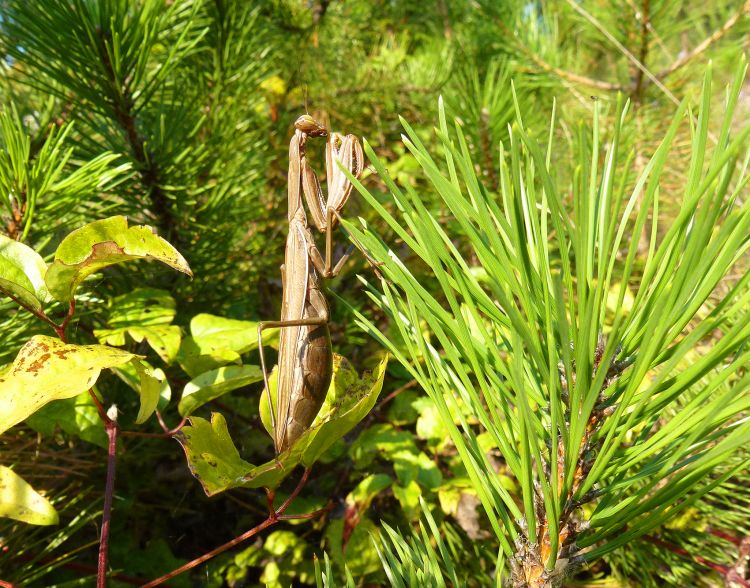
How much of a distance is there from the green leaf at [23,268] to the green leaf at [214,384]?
205mm

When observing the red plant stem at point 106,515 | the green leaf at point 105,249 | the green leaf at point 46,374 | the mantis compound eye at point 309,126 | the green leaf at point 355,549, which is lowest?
the green leaf at point 355,549

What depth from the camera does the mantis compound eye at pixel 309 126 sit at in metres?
0.86

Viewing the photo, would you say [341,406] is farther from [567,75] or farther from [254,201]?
[567,75]

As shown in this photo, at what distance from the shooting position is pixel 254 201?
134 cm

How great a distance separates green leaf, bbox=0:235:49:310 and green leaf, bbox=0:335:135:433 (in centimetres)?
8

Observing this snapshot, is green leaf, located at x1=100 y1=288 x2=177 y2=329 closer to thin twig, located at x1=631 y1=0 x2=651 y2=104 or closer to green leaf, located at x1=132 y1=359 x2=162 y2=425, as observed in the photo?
green leaf, located at x1=132 y1=359 x2=162 y2=425

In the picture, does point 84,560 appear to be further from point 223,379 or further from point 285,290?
point 285,290

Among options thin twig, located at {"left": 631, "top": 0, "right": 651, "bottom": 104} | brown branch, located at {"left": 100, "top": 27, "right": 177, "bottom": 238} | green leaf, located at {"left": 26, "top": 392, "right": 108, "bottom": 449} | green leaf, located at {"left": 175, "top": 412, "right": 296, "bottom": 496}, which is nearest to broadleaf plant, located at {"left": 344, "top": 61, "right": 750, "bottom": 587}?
green leaf, located at {"left": 175, "top": 412, "right": 296, "bottom": 496}

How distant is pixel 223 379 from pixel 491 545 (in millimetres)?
520

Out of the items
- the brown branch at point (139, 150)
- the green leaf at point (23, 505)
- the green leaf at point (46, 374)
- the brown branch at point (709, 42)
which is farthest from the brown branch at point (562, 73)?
the green leaf at point (23, 505)

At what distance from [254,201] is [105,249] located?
77 centimetres

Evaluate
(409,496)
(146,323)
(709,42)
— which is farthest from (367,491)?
(709,42)

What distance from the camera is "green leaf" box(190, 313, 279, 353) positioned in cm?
80

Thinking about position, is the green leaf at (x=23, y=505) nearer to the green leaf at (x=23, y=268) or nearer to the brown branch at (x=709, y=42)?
the green leaf at (x=23, y=268)
